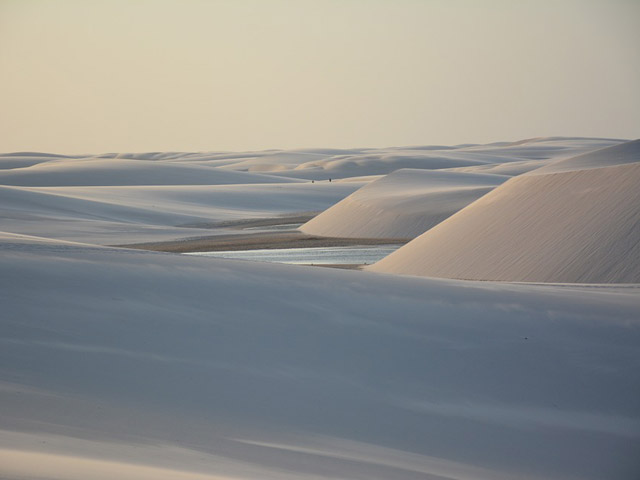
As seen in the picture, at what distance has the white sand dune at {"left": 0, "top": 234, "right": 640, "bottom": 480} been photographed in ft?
14.8

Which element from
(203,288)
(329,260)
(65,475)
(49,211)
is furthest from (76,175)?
(65,475)

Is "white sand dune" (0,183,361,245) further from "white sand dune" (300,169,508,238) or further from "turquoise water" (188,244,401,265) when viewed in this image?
"turquoise water" (188,244,401,265)

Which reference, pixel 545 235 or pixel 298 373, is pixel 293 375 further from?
pixel 545 235

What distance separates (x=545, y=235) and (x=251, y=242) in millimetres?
11512

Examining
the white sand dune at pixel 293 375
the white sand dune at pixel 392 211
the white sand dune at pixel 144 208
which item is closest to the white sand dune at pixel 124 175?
the white sand dune at pixel 144 208

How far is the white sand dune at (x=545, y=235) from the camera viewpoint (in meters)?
14.2

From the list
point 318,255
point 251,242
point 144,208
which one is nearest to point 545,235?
point 318,255

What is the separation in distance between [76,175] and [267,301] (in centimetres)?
6079

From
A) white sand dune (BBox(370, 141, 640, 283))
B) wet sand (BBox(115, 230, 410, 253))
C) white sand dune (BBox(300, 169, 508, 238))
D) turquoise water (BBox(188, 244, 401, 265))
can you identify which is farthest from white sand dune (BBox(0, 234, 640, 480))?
white sand dune (BBox(300, 169, 508, 238))

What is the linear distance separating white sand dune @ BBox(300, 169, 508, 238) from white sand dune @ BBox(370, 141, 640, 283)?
783 centimetres

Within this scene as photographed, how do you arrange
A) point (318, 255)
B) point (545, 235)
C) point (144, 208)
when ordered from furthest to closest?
point (144, 208), point (318, 255), point (545, 235)

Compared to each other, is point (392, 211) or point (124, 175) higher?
point (124, 175)

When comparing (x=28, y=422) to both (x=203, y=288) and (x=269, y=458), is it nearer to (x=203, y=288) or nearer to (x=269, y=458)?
(x=269, y=458)

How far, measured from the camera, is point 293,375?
20.1ft
